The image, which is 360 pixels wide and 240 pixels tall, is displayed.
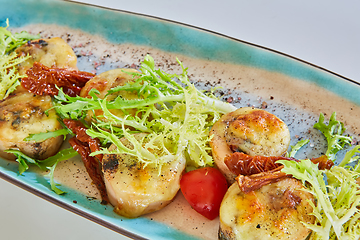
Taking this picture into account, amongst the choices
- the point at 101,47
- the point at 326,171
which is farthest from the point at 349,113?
the point at 101,47

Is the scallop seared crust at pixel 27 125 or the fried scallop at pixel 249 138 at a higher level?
the fried scallop at pixel 249 138

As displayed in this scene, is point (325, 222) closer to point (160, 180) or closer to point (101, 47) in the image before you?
point (160, 180)

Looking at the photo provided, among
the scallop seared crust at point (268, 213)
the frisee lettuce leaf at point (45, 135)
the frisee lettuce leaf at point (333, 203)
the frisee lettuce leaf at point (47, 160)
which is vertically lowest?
the frisee lettuce leaf at point (47, 160)

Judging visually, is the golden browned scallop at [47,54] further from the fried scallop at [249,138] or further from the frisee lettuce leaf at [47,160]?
the fried scallop at [249,138]

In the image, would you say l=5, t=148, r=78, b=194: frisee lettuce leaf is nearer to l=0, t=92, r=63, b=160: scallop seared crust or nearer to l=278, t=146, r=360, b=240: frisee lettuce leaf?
l=0, t=92, r=63, b=160: scallop seared crust

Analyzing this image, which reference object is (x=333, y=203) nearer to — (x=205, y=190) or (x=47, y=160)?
(x=205, y=190)

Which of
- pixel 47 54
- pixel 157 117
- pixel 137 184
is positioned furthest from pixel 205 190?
pixel 47 54

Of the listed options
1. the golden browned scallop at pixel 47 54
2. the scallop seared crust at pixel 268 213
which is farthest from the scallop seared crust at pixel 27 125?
the scallop seared crust at pixel 268 213
